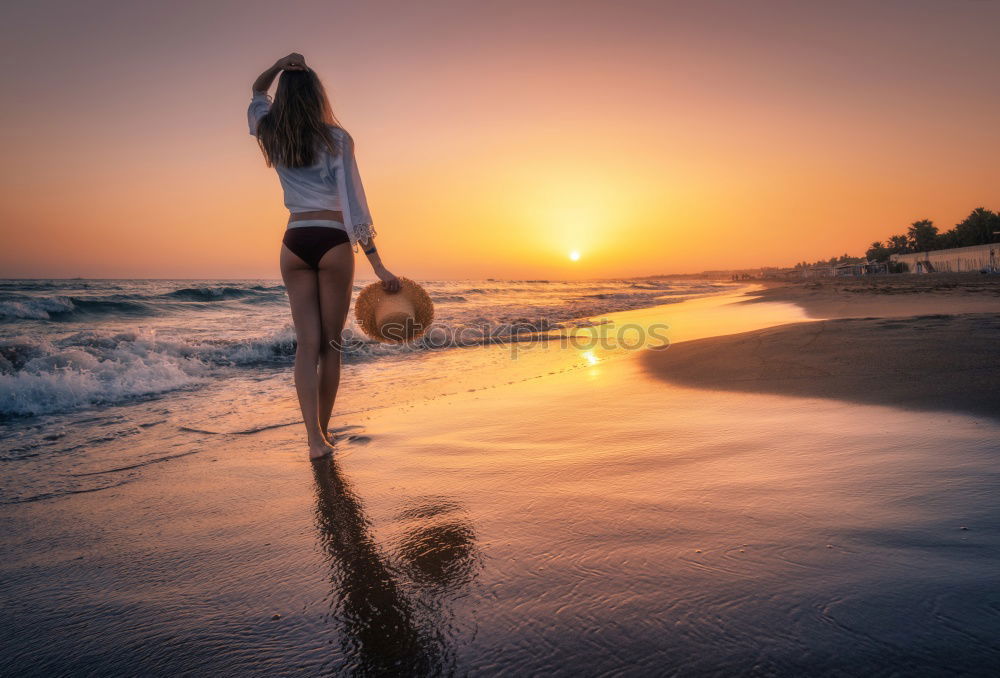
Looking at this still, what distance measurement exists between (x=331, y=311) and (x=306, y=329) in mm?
186

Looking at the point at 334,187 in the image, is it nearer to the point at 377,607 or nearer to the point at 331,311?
the point at 331,311

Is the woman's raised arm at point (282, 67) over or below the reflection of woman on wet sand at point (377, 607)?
over

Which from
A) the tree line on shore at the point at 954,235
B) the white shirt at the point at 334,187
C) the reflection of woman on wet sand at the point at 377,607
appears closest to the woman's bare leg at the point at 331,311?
the white shirt at the point at 334,187

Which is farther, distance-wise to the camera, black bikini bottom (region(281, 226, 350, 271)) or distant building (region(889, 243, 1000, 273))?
distant building (region(889, 243, 1000, 273))

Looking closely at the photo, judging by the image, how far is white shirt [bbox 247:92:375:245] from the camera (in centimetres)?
312

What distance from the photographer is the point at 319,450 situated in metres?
3.07

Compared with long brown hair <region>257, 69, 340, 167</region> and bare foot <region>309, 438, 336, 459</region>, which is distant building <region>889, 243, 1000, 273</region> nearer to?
long brown hair <region>257, 69, 340, 167</region>

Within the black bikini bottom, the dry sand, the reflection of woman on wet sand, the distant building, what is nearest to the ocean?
the black bikini bottom

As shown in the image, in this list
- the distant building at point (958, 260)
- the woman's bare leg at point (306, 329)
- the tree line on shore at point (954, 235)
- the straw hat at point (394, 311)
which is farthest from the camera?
the tree line on shore at point (954, 235)

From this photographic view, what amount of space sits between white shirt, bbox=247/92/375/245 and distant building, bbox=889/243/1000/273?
46.4 m

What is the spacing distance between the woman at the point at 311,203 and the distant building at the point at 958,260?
1829 inches

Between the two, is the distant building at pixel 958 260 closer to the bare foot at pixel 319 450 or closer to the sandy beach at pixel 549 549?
the sandy beach at pixel 549 549

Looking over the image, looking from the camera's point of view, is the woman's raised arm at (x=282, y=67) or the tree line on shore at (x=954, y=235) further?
Answer: the tree line on shore at (x=954, y=235)

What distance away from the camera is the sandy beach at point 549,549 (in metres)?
1.14
